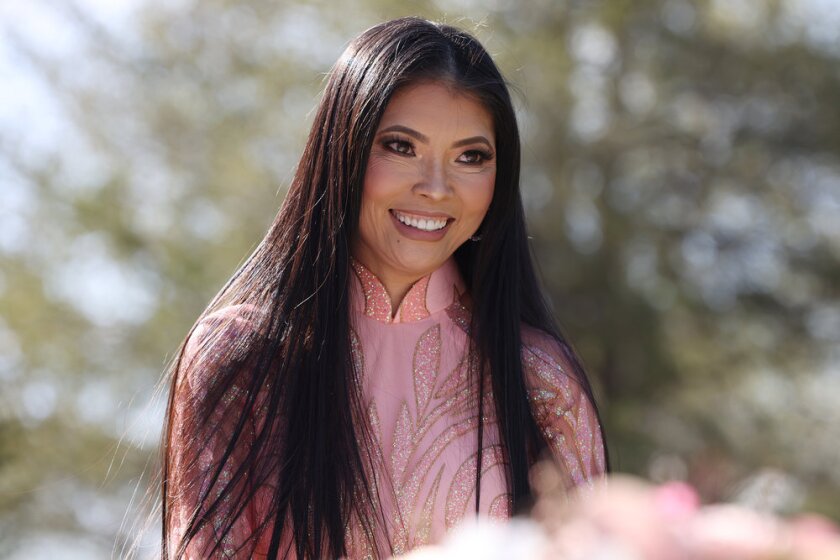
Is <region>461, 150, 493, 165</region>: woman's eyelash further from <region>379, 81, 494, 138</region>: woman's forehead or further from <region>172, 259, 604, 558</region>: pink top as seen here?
<region>172, 259, 604, 558</region>: pink top

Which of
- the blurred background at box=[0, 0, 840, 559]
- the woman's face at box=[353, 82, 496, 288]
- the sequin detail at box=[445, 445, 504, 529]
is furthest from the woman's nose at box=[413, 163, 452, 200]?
the blurred background at box=[0, 0, 840, 559]

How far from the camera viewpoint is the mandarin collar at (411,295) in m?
2.23

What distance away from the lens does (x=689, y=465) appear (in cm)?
93

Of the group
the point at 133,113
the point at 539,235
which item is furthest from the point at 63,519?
the point at 539,235

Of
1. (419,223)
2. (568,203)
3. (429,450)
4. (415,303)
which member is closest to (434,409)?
(429,450)

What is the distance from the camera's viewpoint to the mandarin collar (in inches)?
87.8

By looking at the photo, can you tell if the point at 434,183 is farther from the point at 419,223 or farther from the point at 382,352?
the point at 382,352

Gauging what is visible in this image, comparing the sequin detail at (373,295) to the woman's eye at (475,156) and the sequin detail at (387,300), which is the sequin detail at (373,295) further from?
the woman's eye at (475,156)

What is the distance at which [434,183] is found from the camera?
6.88ft

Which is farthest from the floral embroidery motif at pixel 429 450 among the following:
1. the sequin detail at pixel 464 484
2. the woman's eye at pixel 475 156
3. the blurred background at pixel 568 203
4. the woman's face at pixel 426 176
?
the blurred background at pixel 568 203

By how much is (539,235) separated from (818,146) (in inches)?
77.1

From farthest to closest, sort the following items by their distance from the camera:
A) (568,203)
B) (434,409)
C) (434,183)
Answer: (568,203) < (434,409) < (434,183)

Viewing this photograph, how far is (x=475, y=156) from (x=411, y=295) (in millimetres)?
274

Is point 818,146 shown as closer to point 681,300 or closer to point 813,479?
point 681,300
